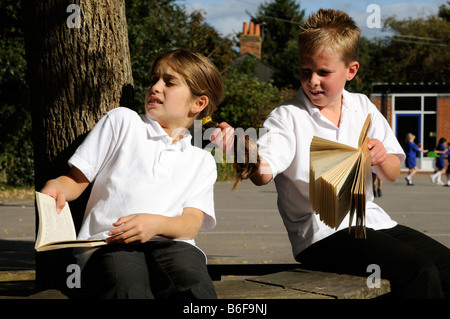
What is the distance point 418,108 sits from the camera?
33.4 meters

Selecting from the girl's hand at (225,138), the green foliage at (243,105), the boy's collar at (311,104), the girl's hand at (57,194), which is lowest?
the girl's hand at (57,194)

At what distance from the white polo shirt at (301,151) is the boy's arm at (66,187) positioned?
82cm

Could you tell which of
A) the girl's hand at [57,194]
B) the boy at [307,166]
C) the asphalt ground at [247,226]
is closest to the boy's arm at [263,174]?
the boy at [307,166]

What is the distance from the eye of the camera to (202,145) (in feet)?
10.1

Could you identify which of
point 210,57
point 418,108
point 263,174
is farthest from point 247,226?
point 418,108

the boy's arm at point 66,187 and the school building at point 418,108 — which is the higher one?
the school building at point 418,108

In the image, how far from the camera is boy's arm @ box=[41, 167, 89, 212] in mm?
2725

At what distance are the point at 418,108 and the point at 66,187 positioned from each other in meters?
32.5

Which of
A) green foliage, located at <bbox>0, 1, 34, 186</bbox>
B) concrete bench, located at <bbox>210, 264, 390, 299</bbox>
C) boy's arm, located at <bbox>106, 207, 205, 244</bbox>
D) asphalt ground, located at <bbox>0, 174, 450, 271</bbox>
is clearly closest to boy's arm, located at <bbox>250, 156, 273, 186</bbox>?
boy's arm, located at <bbox>106, 207, 205, 244</bbox>

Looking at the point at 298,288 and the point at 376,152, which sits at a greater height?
the point at 376,152

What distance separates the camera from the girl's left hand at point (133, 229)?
101 inches

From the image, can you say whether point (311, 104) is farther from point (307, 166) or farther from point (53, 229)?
point (53, 229)

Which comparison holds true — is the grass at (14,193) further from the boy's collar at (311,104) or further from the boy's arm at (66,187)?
the boy's collar at (311,104)
